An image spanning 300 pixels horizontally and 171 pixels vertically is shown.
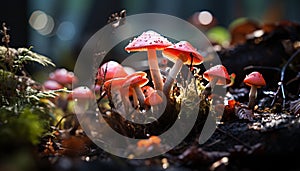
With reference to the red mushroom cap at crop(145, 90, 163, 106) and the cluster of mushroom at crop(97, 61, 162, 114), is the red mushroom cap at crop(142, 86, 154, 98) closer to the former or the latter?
the cluster of mushroom at crop(97, 61, 162, 114)

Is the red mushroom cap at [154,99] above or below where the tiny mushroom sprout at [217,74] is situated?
below

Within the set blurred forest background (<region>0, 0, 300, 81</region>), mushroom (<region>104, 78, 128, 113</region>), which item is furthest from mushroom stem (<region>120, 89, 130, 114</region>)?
blurred forest background (<region>0, 0, 300, 81</region>)

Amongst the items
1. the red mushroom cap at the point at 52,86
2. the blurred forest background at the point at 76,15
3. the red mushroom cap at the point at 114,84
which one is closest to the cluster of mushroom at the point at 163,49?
the red mushroom cap at the point at 114,84

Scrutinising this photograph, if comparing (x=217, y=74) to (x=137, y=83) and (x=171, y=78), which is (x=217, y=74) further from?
(x=137, y=83)

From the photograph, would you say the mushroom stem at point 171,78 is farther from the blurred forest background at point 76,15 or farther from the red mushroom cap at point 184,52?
the blurred forest background at point 76,15

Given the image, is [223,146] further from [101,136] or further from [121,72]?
[121,72]

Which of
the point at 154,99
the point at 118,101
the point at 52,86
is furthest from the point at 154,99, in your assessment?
the point at 52,86

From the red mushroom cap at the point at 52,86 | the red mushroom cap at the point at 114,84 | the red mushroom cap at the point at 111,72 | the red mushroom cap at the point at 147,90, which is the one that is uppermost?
the red mushroom cap at the point at 111,72

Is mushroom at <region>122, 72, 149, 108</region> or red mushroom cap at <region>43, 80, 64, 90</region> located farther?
red mushroom cap at <region>43, 80, 64, 90</region>

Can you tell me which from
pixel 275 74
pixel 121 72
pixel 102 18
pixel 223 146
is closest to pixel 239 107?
pixel 223 146
